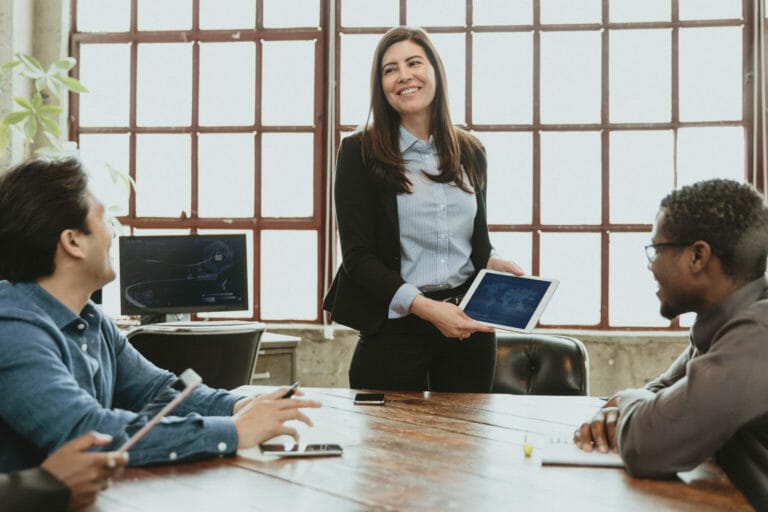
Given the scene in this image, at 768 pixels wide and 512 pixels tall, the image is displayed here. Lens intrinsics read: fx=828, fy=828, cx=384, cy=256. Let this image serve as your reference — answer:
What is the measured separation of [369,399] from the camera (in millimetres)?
2006

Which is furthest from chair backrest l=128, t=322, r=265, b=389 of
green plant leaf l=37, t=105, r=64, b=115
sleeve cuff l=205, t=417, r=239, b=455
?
sleeve cuff l=205, t=417, r=239, b=455

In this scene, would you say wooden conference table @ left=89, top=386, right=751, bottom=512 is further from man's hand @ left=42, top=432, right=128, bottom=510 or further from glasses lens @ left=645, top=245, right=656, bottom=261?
glasses lens @ left=645, top=245, right=656, bottom=261

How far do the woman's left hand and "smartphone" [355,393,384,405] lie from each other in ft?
1.73

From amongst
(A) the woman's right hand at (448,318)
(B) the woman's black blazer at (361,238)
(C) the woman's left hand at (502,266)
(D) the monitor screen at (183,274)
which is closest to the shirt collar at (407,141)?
(B) the woman's black blazer at (361,238)

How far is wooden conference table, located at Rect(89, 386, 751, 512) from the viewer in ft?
3.75

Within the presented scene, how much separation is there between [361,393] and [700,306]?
0.87 m

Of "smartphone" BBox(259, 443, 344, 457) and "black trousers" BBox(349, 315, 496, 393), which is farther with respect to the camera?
"black trousers" BBox(349, 315, 496, 393)

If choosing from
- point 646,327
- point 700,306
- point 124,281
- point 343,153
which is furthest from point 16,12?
point 700,306

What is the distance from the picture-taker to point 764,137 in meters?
4.09

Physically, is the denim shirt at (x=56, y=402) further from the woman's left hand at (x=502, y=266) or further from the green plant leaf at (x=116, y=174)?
the green plant leaf at (x=116, y=174)

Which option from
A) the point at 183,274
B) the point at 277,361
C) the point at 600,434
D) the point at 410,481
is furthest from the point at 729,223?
the point at 183,274

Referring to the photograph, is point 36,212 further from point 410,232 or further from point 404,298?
point 410,232

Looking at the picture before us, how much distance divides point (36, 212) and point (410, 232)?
1.08m

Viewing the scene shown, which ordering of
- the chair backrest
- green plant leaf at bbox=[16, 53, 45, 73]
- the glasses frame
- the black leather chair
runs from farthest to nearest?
green plant leaf at bbox=[16, 53, 45, 73] → the chair backrest → the black leather chair → the glasses frame
